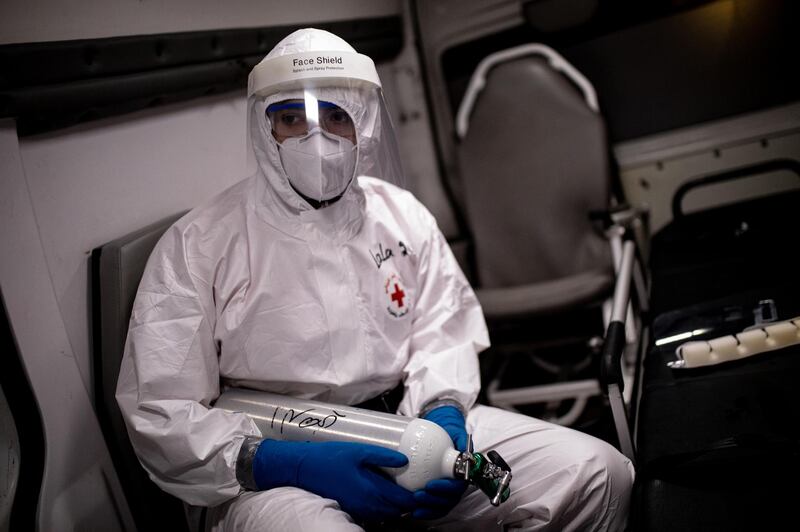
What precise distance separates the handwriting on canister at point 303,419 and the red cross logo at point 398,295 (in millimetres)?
354

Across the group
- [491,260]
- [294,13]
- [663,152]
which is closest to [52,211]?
[294,13]

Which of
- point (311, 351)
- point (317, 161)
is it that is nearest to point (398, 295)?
point (311, 351)

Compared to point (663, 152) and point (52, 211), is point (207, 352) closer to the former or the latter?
point (52, 211)

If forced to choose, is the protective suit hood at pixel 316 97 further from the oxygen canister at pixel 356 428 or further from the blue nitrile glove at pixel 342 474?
the blue nitrile glove at pixel 342 474

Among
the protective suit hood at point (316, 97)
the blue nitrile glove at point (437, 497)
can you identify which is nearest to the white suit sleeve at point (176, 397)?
the protective suit hood at point (316, 97)

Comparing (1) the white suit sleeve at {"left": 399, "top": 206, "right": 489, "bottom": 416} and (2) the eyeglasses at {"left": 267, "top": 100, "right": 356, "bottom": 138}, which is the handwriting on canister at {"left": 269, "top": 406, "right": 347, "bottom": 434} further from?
(2) the eyeglasses at {"left": 267, "top": 100, "right": 356, "bottom": 138}

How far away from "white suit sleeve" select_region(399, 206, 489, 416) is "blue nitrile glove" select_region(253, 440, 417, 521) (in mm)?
324

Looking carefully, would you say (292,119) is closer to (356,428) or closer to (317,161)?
(317,161)

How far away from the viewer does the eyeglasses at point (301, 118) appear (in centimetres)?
135

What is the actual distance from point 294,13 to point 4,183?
1152mm

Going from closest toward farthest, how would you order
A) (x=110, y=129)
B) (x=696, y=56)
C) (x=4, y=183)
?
(x=4, y=183), (x=110, y=129), (x=696, y=56)

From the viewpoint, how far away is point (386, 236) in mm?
1580

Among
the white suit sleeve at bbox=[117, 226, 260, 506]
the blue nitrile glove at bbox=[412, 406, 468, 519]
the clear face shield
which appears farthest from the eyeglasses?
the blue nitrile glove at bbox=[412, 406, 468, 519]

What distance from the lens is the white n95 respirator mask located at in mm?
1333
